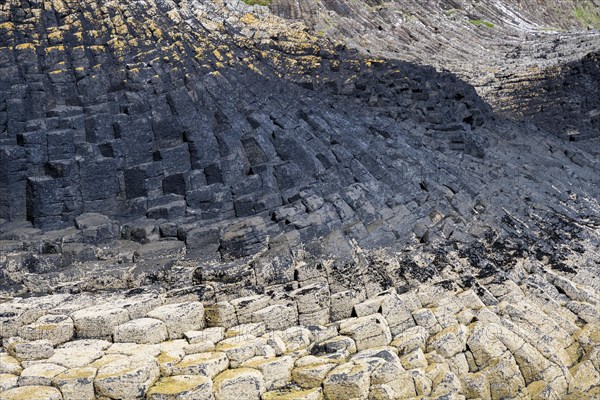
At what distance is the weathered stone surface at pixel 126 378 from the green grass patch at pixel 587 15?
135 ft

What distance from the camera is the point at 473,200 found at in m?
17.2

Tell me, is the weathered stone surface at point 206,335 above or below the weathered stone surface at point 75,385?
above

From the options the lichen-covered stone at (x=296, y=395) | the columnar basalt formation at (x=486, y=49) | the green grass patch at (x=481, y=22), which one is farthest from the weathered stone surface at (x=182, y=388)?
the green grass patch at (x=481, y=22)

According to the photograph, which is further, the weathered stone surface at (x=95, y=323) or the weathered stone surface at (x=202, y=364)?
the weathered stone surface at (x=95, y=323)

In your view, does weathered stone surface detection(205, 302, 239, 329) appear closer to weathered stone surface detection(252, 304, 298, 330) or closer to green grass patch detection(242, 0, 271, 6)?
weathered stone surface detection(252, 304, 298, 330)

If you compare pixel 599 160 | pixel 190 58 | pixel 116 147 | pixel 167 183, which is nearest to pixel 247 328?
pixel 167 183

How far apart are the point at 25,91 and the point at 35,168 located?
1.74 metres

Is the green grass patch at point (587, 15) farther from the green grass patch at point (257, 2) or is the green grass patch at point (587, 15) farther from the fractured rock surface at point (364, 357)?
the fractured rock surface at point (364, 357)

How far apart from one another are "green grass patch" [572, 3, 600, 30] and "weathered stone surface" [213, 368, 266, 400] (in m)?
40.4

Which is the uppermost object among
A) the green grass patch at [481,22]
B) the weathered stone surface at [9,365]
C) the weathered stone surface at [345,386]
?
the green grass patch at [481,22]

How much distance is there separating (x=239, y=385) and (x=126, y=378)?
167 cm

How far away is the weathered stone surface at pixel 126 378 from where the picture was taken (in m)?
10.7

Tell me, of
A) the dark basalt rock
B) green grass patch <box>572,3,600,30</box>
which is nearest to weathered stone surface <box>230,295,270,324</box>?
the dark basalt rock

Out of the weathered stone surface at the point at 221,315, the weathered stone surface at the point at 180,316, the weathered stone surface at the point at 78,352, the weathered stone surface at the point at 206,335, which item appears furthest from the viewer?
the weathered stone surface at the point at 221,315
